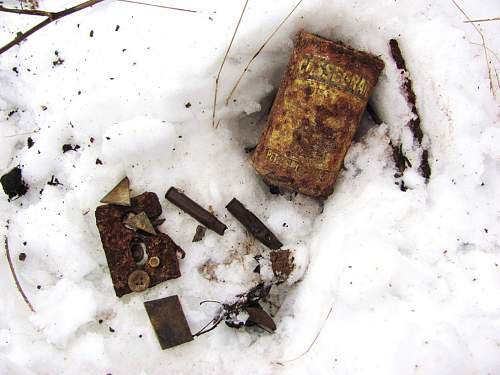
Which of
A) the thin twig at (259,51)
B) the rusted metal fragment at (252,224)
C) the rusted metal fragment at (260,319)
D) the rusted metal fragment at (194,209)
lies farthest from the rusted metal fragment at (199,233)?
the thin twig at (259,51)

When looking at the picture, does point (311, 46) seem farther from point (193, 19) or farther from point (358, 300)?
point (358, 300)

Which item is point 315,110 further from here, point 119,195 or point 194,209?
point 119,195

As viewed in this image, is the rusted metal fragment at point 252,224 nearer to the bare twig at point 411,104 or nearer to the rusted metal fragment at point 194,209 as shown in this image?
the rusted metal fragment at point 194,209

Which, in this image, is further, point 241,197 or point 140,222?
point 241,197

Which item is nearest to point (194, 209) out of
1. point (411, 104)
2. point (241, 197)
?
point (241, 197)

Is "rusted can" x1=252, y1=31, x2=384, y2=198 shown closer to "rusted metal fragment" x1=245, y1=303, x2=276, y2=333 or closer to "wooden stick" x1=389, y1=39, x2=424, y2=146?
"wooden stick" x1=389, y1=39, x2=424, y2=146

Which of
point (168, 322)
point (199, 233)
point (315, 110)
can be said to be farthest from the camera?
point (199, 233)
